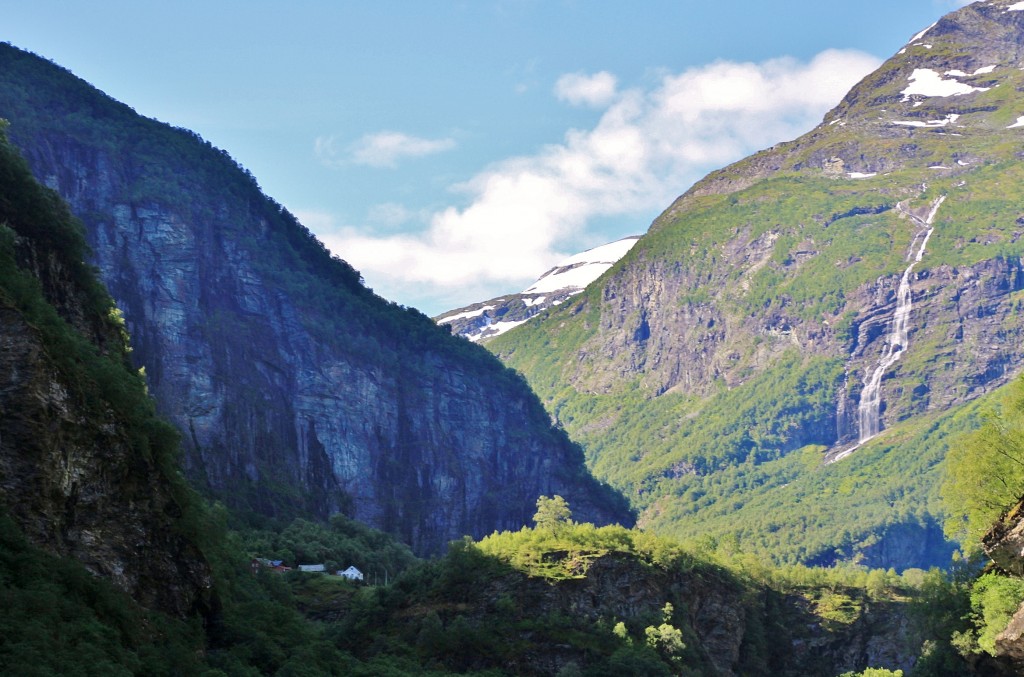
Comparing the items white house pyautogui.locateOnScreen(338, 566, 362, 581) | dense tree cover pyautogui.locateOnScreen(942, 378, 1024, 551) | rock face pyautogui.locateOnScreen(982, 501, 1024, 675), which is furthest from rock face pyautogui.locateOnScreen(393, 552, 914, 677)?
white house pyautogui.locateOnScreen(338, 566, 362, 581)

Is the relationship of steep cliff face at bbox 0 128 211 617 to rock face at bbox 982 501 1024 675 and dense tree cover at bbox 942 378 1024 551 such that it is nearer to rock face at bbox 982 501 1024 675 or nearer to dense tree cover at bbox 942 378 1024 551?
rock face at bbox 982 501 1024 675

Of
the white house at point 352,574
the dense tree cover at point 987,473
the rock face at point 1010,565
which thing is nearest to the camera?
the rock face at point 1010,565

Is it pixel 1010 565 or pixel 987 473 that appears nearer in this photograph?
pixel 1010 565

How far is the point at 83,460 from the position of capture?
68062 millimetres

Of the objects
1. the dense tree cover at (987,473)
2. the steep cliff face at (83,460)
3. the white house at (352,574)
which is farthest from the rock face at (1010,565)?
the white house at (352,574)

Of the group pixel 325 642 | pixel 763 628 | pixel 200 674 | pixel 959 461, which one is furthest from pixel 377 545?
pixel 200 674

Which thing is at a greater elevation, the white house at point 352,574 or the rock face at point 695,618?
the white house at point 352,574

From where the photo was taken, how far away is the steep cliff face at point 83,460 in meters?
63.9

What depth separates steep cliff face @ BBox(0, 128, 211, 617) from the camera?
63906mm

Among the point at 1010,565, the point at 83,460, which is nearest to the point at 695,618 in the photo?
the point at 1010,565

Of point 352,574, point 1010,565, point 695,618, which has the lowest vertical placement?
point 695,618

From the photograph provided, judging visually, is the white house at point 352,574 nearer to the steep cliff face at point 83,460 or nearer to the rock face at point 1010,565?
the steep cliff face at point 83,460

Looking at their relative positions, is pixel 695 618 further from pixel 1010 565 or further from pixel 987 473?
→ pixel 1010 565

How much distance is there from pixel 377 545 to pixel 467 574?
A: 69.4m
